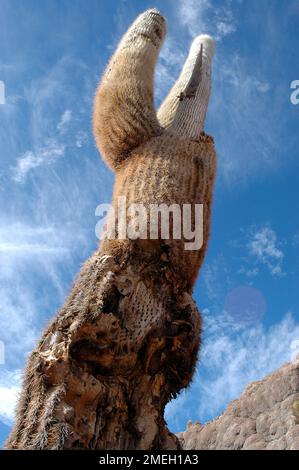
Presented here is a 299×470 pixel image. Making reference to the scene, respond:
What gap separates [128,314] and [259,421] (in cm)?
823

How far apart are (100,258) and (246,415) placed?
8514 millimetres

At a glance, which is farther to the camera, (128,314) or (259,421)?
(259,421)

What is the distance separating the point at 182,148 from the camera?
6355 mm

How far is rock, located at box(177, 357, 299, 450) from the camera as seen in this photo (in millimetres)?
11883

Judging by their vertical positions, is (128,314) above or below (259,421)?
below

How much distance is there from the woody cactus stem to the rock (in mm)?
6798

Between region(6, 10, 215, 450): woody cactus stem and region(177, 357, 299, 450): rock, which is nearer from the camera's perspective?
region(6, 10, 215, 450): woody cactus stem

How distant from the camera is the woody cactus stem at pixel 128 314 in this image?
4754 mm

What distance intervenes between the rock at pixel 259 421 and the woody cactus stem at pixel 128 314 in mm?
6798

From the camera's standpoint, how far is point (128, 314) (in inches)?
206

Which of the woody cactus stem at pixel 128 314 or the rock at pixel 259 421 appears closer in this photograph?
the woody cactus stem at pixel 128 314

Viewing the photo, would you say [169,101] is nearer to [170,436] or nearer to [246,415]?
[170,436]

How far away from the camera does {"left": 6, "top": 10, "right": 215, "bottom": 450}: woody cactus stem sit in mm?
4754

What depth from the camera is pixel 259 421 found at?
12391mm
